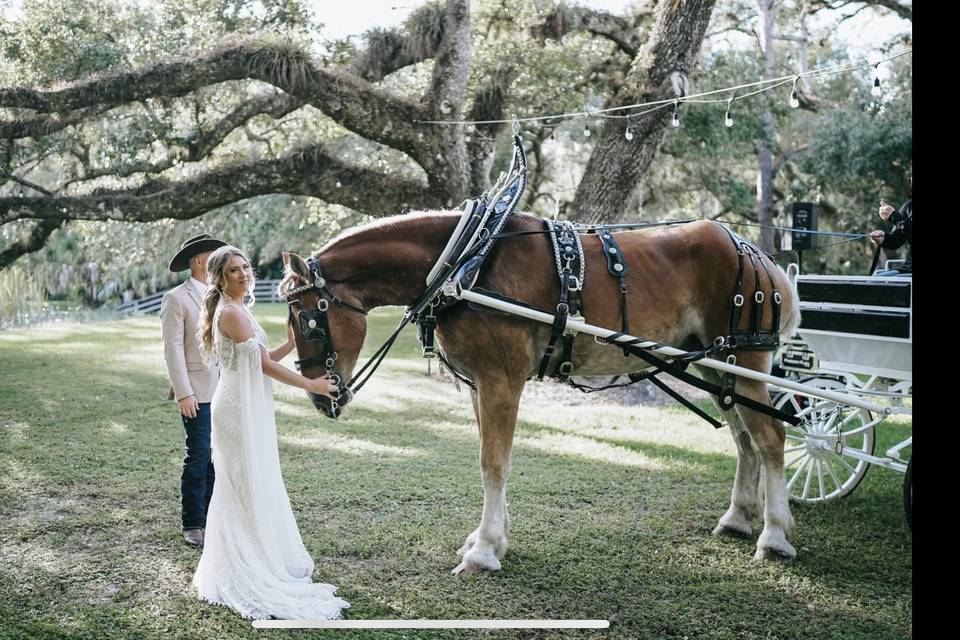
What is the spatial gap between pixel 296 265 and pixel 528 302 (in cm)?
126

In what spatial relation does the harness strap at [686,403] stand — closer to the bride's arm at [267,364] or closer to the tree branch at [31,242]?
the bride's arm at [267,364]

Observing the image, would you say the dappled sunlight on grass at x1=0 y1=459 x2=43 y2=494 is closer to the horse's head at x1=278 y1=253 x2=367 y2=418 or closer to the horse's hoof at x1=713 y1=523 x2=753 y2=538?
the horse's head at x1=278 y1=253 x2=367 y2=418

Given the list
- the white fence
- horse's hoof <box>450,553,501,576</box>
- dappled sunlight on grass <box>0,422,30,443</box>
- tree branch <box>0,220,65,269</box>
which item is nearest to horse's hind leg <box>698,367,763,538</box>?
horse's hoof <box>450,553,501,576</box>

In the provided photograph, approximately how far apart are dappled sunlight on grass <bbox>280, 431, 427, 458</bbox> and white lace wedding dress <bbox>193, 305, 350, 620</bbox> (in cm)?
326

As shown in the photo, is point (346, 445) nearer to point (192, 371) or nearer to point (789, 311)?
point (192, 371)

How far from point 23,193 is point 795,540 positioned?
1139cm

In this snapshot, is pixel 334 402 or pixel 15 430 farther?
pixel 15 430

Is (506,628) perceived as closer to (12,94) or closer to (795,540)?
(795,540)

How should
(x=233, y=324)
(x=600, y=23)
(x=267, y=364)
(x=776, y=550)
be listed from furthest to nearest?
(x=600, y=23)
(x=776, y=550)
(x=267, y=364)
(x=233, y=324)

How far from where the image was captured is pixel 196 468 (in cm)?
480

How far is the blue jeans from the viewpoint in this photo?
477cm

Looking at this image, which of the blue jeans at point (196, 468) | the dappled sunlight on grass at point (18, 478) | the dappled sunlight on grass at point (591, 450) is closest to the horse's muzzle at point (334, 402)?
the blue jeans at point (196, 468)

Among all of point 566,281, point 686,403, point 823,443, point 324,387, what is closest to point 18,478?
point 324,387
